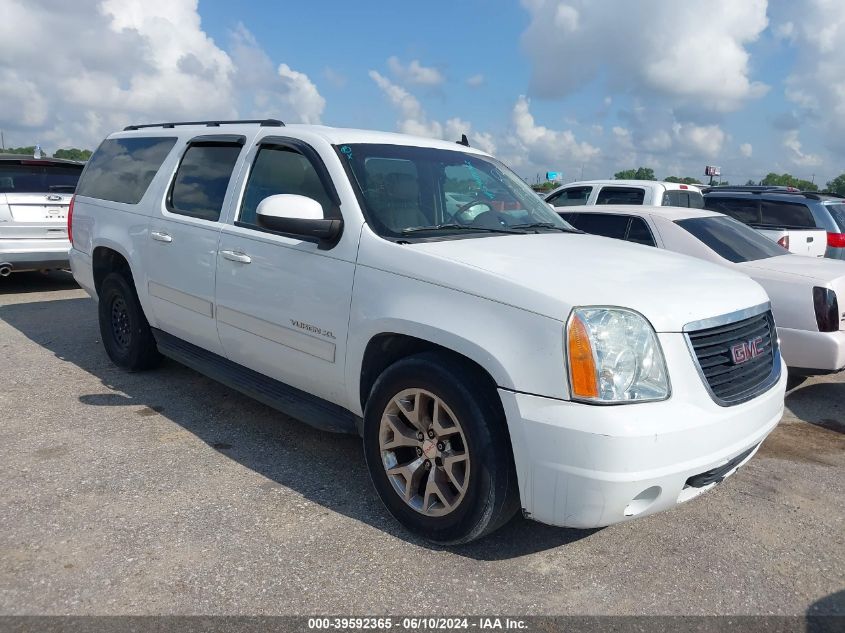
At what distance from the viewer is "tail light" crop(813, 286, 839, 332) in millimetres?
4945

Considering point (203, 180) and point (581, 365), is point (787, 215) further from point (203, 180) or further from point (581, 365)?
point (581, 365)

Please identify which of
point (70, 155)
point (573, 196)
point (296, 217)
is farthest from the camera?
point (70, 155)

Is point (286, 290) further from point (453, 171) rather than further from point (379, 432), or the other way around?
point (453, 171)

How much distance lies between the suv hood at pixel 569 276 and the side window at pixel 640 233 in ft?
9.39

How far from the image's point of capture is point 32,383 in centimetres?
542

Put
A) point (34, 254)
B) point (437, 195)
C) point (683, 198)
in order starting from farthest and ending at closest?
point (683, 198) → point (34, 254) → point (437, 195)

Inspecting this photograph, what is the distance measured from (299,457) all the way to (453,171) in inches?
77.6

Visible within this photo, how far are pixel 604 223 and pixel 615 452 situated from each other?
473cm

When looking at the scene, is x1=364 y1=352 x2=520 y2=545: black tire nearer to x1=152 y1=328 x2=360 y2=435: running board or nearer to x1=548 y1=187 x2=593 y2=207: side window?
x1=152 y1=328 x2=360 y2=435: running board

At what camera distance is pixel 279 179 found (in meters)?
4.09

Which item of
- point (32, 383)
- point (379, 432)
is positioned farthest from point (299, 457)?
point (32, 383)

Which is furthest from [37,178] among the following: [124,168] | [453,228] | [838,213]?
[838,213]

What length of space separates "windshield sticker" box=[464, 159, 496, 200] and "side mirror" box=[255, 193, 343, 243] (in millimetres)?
1116

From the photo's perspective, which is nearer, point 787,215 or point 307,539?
point 307,539
